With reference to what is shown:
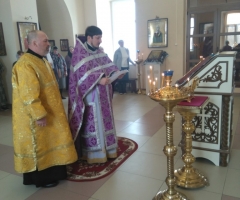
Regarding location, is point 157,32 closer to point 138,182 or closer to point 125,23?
point 125,23

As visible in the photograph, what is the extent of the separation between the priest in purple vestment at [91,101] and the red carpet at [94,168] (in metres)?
0.07

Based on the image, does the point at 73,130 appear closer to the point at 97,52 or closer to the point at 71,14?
the point at 97,52

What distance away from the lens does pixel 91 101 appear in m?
2.71

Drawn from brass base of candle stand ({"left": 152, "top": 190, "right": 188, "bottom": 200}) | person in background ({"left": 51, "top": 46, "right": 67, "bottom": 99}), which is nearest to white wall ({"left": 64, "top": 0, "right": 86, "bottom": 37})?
person in background ({"left": 51, "top": 46, "right": 67, "bottom": 99})

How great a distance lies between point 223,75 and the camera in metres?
2.42

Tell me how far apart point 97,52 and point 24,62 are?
2.93 ft

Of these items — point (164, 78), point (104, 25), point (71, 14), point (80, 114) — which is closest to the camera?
point (164, 78)

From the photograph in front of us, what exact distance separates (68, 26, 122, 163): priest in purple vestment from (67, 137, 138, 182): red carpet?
0.07 meters

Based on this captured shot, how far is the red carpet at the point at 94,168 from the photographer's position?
2.55 meters

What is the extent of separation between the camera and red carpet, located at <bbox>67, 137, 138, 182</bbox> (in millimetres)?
2551

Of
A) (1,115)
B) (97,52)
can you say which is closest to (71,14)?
(1,115)

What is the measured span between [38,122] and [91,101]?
2.41ft

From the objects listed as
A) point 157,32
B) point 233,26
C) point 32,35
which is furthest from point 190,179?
point 157,32

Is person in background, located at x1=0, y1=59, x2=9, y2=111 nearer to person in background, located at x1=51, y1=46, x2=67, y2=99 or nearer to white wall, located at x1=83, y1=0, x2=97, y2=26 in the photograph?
person in background, located at x1=51, y1=46, x2=67, y2=99
